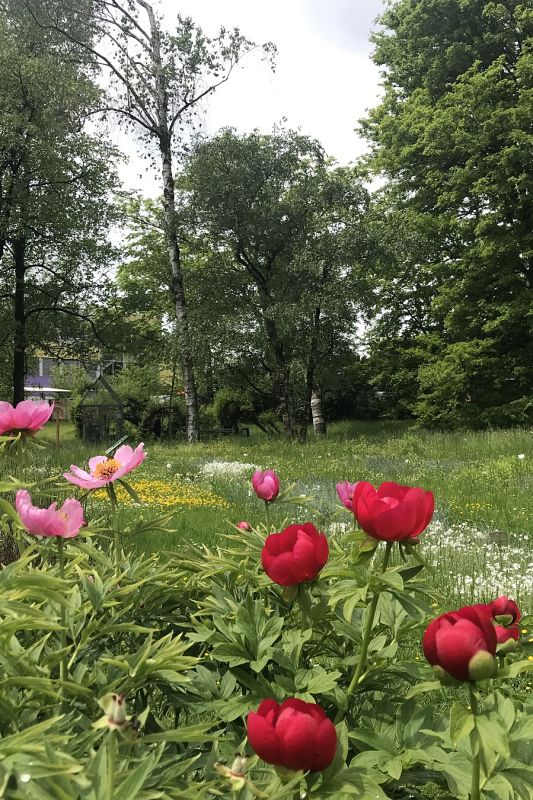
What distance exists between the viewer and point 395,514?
94 centimetres

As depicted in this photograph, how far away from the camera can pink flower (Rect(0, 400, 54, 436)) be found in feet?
4.63

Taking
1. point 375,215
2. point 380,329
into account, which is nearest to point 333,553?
point 375,215

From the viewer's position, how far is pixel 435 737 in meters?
0.91

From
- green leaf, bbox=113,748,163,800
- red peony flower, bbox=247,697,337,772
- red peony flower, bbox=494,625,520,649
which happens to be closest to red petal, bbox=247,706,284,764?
red peony flower, bbox=247,697,337,772

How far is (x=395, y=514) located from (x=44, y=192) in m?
19.1

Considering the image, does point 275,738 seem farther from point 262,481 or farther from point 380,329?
point 380,329

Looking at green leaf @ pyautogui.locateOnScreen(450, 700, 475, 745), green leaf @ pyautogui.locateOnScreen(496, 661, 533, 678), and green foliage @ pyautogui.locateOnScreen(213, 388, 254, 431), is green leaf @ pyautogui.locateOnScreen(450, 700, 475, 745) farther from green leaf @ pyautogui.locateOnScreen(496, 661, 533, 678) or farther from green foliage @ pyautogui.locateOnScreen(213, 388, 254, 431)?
green foliage @ pyautogui.locateOnScreen(213, 388, 254, 431)

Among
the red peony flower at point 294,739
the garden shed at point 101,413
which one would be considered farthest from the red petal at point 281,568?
the garden shed at point 101,413

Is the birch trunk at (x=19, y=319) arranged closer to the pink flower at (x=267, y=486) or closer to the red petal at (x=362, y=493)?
the pink flower at (x=267, y=486)

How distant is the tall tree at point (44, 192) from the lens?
1617 centimetres

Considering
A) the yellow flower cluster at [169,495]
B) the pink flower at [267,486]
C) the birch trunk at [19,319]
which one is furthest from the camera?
the birch trunk at [19,319]

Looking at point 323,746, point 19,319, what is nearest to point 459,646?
point 323,746

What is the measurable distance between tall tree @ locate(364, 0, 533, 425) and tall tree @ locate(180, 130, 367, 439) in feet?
8.35

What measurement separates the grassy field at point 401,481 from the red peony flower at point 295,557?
1.85 ft
